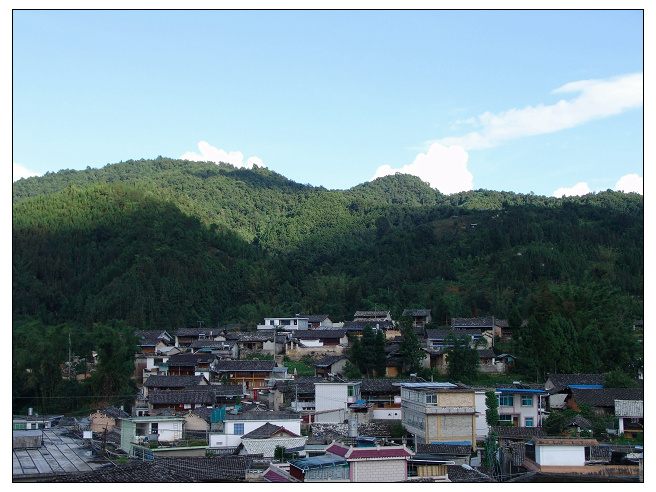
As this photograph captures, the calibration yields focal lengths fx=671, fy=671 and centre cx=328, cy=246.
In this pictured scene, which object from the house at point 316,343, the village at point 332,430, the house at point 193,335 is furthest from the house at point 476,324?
the house at point 193,335

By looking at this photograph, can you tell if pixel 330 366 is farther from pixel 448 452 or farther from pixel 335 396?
pixel 448 452

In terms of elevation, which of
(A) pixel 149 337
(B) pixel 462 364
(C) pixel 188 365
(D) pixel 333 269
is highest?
(D) pixel 333 269

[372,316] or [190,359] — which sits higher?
[372,316]

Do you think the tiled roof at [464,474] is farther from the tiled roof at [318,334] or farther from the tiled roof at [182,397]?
the tiled roof at [318,334]

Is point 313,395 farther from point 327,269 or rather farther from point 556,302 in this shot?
point 327,269

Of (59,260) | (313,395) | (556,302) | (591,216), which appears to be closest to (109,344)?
(313,395)

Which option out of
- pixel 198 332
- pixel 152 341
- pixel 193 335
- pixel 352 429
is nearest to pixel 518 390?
pixel 352 429

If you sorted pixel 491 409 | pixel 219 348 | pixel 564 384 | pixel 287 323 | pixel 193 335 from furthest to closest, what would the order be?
pixel 287 323, pixel 193 335, pixel 219 348, pixel 564 384, pixel 491 409
